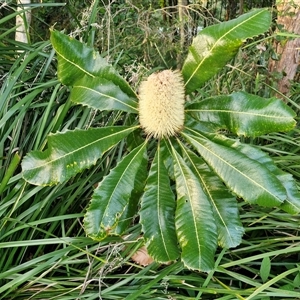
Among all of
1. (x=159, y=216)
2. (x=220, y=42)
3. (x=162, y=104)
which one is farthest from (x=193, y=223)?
(x=220, y=42)

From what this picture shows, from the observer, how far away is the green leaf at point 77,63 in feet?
3.13

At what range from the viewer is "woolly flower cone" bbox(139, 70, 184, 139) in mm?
964

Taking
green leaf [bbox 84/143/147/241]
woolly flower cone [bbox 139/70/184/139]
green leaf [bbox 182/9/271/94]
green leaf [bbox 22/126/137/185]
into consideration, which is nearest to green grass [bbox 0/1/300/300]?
green leaf [bbox 22/126/137/185]

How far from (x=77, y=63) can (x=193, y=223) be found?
0.47 m

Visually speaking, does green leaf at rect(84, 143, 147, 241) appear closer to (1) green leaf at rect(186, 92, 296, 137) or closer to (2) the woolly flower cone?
(2) the woolly flower cone

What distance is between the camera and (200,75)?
39.6 inches

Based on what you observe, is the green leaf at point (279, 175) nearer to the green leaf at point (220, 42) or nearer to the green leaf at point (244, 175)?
the green leaf at point (244, 175)

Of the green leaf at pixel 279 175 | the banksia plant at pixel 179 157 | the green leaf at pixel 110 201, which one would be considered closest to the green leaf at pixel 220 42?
the banksia plant at pixel 179 157

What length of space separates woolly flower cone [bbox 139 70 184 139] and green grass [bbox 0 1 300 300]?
0.88 feet

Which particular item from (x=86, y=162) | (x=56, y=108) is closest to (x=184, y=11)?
(x=56, y=108)

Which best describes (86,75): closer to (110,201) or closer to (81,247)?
(110,201)

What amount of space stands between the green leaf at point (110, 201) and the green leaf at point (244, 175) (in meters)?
0.19

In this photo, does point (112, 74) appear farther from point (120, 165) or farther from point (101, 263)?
point (101, 263)

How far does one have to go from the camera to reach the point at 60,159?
93 centimetres
